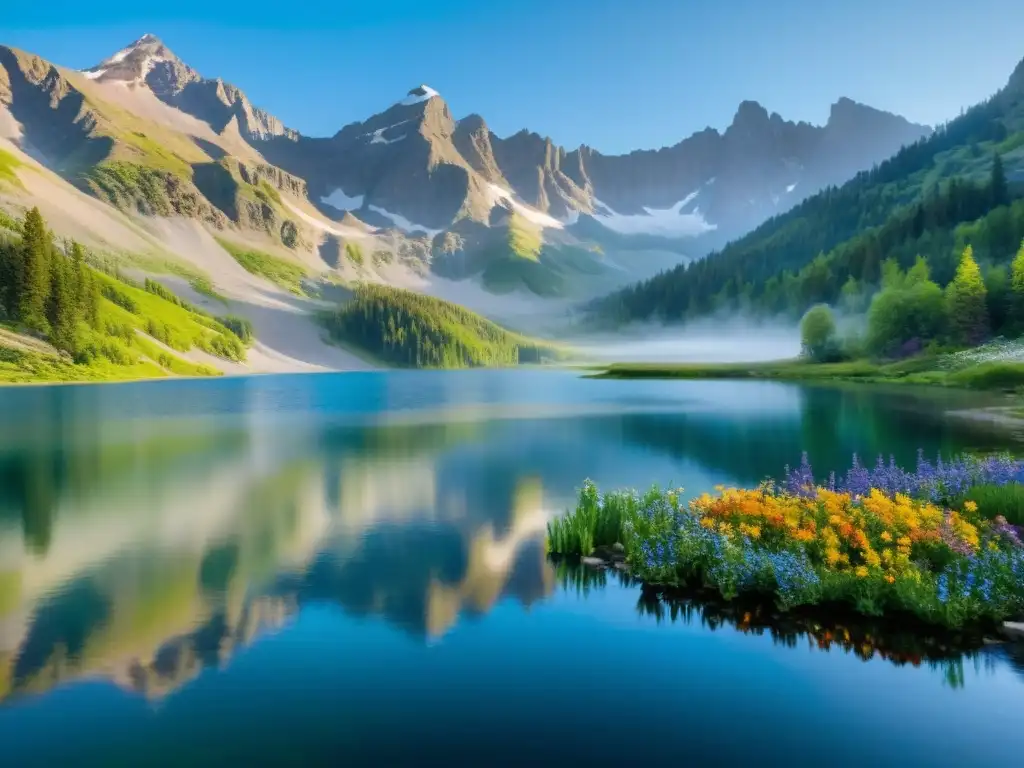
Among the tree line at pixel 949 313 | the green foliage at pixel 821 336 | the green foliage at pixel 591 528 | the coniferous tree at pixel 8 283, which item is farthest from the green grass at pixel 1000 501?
the coniferous tree at pixel 8 283

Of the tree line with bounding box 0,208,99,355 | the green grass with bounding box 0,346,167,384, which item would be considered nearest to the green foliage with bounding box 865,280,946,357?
the green grass with bounding box 0,346,167,384

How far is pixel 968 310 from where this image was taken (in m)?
142

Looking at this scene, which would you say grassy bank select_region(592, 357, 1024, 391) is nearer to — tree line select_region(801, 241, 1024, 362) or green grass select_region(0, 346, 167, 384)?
tree line select_region(801, 241, 1024, 362)

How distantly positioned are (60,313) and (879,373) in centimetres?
19172

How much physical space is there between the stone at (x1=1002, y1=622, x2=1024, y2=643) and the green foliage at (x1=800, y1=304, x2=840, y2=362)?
Result: 171 m

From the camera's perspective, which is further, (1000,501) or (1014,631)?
(1000,501)

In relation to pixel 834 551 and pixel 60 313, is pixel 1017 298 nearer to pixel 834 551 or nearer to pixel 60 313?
pixel 834 551

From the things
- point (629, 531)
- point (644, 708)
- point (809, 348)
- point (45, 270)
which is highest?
point (45, 270)

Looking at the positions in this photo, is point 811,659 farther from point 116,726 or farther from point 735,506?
point 116,726

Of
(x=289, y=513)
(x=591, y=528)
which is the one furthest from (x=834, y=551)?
(x=289, y=513)

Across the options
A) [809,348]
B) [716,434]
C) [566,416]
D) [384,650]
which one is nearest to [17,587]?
[384,650]

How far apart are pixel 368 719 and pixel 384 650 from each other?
3350 millimetres

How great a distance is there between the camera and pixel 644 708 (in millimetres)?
14055

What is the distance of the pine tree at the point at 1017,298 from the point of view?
454 ft
